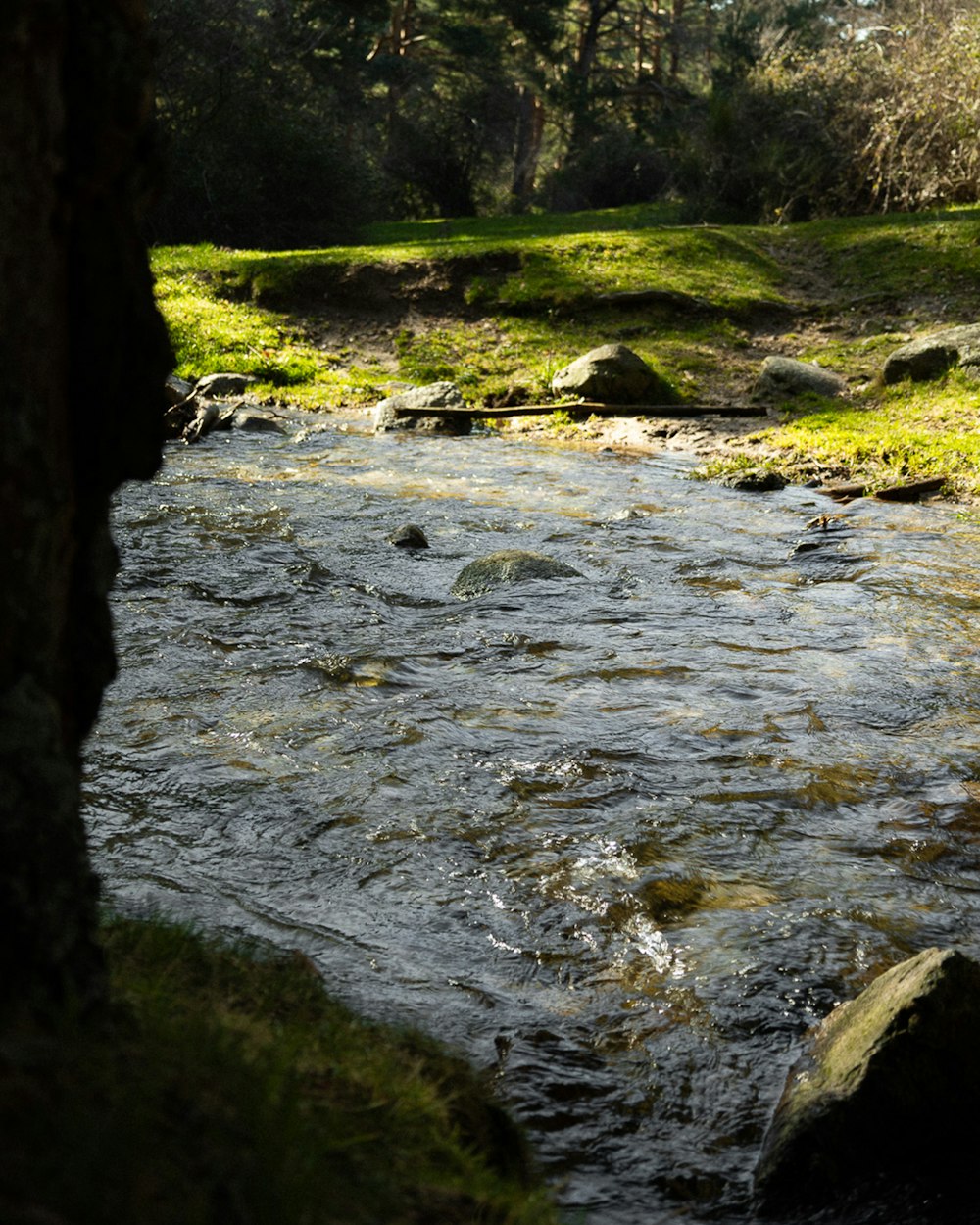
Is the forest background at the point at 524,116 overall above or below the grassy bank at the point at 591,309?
above

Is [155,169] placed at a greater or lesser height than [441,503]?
greater

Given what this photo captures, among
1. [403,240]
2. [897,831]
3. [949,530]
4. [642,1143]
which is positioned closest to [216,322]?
[403,240]

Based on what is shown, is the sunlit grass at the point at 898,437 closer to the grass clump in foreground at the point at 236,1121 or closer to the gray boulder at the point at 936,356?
the gray boulder at the point at 936,356

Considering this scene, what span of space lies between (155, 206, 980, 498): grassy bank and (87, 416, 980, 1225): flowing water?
5.55 metres

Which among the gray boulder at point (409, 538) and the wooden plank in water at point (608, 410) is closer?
the gray boulder at point (409, 538)

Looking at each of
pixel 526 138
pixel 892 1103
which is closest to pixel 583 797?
pixel 892 1103

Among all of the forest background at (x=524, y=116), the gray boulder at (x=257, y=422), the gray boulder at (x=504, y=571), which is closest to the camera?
the gray boulder at (x=504, y=571)

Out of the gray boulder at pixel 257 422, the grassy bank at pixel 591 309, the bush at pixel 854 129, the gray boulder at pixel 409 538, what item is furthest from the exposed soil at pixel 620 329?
the gray boulder at pixel 409 538

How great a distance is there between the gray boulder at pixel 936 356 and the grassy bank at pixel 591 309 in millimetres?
237

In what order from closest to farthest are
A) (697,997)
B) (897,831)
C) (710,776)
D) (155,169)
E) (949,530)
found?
(155,169)
(697,997)
(897,831)
(710,776)
(949,530)

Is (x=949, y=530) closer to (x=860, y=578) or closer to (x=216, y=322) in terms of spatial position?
(x=860, y=578)

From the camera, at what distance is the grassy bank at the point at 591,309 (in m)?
14.6

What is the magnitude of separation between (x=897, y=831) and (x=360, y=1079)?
8.77 ft

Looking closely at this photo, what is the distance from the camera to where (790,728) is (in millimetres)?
5344
